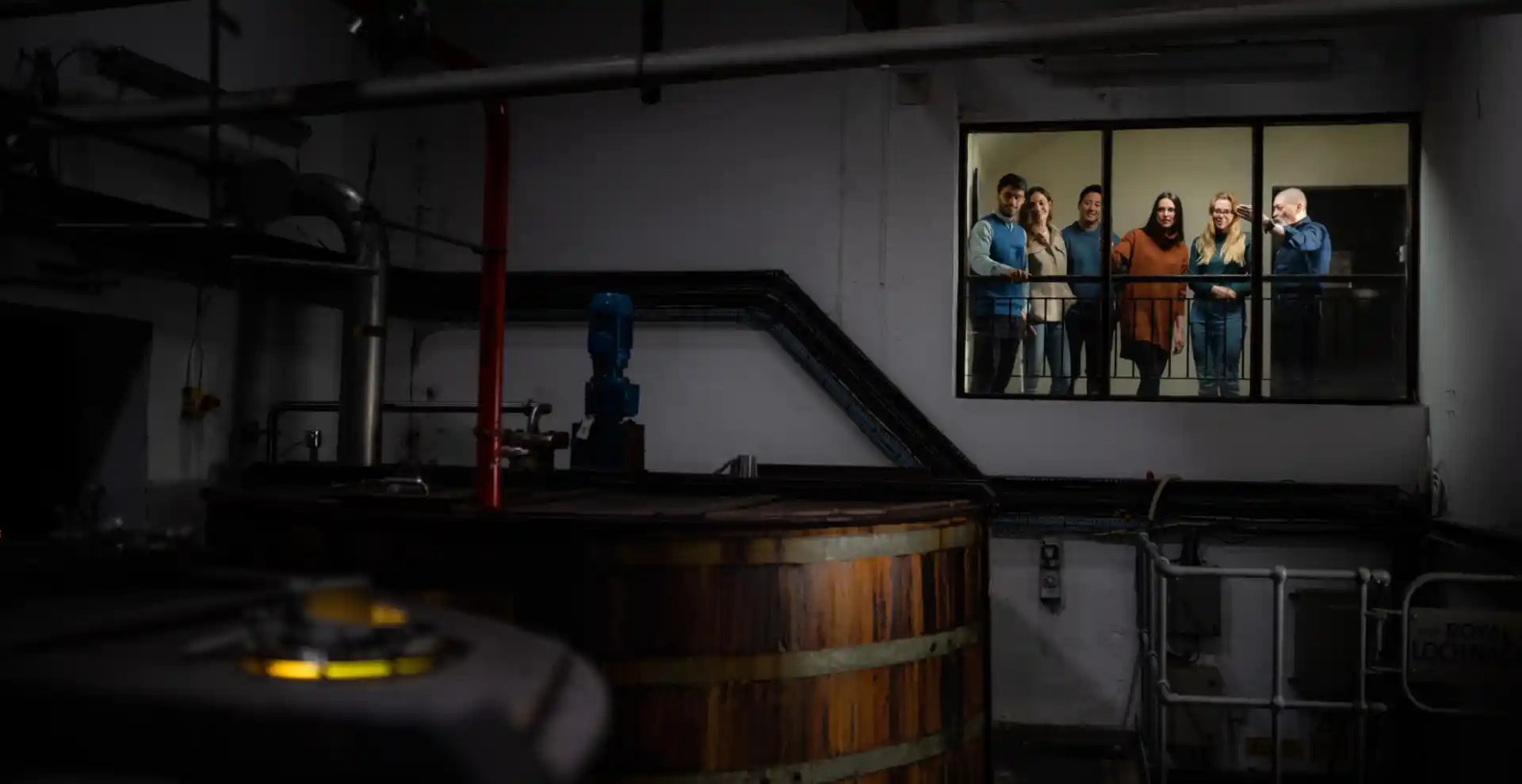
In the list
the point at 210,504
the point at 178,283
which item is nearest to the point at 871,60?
the point at 210,504

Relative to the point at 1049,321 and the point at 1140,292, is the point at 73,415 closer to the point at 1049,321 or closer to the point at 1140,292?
the point at 1049,321

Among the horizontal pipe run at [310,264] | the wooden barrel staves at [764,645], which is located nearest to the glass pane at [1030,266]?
the wooden barrel staves at [764,645]

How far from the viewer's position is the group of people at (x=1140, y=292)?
21.1 feet

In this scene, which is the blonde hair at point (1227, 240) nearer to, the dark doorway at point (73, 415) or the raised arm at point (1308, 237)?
the raised arm at point (1308, 237)

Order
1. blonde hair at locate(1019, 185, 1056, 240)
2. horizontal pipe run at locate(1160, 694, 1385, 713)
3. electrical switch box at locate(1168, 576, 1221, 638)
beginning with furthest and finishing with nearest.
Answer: blonde hair at locate(1019, 185, 1056, 240) < electrical switch box at locate(1168, 576, 1221, 638) < horizontal pipe run at locate(1160, 694, 1385, 713)

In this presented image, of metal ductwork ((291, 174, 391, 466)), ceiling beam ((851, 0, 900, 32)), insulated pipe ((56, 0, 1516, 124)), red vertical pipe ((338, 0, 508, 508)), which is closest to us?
insulated pipe ((56, 0, 1516, 124))

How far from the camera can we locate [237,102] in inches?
174

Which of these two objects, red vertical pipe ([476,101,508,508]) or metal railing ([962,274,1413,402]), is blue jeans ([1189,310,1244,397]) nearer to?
metal railing ([962,274,1413,402])

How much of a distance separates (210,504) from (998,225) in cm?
467

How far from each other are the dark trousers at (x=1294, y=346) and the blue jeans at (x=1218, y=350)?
0.21 m

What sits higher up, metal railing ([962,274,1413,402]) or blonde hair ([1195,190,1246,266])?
blonde hair ([1195,190,1246,266])

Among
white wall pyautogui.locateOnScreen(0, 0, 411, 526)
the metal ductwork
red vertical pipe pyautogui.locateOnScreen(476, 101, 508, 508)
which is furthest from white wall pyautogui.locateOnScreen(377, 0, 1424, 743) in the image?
red vertical pipe pyautogui.locateOnScreen(476, 101, 508, 508)

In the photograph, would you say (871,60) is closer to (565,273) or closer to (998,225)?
(998,225)

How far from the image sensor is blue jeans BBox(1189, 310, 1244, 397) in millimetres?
6445
